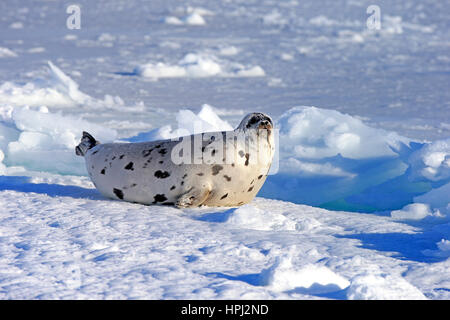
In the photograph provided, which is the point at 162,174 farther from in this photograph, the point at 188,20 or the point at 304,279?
the point at 188,20

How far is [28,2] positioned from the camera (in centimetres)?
1778

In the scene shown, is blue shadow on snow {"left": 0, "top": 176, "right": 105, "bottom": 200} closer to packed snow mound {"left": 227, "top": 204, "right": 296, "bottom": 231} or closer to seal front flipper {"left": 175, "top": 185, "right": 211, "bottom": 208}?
seal front flipper {"left": 175, "top": 185, "right": 211, "bottom": 208}

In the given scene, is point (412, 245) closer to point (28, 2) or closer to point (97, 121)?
point (97, 121)

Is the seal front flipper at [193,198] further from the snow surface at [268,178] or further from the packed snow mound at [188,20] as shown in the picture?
the packed snow mound at [188,20]

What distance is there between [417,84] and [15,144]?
5340mm

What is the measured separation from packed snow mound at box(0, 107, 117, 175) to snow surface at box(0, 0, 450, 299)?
12 mm

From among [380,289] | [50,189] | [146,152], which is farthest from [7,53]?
[380,289]

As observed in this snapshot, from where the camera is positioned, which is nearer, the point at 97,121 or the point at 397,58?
the point at 97,121

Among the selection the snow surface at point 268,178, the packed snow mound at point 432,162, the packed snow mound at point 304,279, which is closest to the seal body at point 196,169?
the snow surface at point 268,178

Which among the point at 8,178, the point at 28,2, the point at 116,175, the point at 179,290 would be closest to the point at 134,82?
the point at 8,178

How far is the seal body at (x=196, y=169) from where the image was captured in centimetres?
391

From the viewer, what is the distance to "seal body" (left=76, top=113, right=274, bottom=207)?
12.8ft

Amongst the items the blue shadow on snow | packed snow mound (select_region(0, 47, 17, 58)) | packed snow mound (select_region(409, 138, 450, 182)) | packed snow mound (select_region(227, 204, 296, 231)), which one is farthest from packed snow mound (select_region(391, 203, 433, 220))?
packed snow mound (select_region(0, 47, 17, 58))
